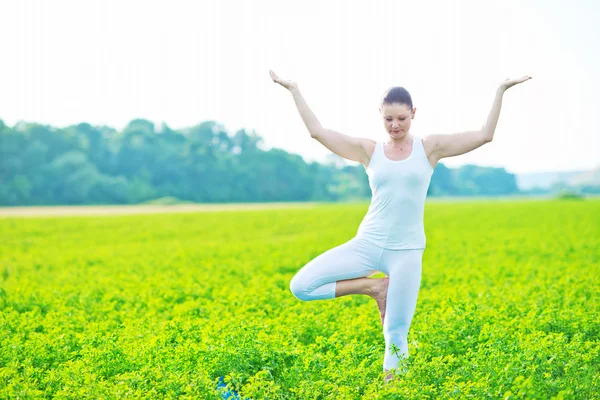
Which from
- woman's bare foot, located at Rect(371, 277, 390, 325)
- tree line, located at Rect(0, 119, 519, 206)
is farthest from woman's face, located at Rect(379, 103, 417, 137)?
tree line, located at Rect(0, 119, 519, 206)

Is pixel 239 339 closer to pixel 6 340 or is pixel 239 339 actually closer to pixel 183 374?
pixel 183 374

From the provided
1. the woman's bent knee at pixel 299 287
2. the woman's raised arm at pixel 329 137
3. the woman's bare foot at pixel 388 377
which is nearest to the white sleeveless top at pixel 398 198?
the woman's raised arm at pixel 329 137

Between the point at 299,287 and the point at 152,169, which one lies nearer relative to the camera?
the point at 299,287

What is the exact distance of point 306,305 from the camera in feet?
29.8

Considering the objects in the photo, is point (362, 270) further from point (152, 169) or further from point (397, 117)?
point (152, 169)

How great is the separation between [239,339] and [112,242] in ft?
59.4

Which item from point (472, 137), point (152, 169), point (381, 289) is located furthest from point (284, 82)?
point (152, 169)

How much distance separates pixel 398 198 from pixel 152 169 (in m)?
73.0

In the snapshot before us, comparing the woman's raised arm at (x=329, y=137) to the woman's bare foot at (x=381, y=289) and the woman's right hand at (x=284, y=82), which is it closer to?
the woman's right hand at (x=284, y=82)

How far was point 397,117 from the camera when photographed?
5.03m

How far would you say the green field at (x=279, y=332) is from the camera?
5438mm

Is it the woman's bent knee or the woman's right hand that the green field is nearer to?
the woman's bent knee

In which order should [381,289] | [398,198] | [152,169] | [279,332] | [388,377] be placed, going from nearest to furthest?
[398,198]
[381,289]
[388,377]
[279,332]
[152,169]

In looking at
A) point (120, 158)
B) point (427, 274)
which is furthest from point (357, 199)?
point (427, 274)
